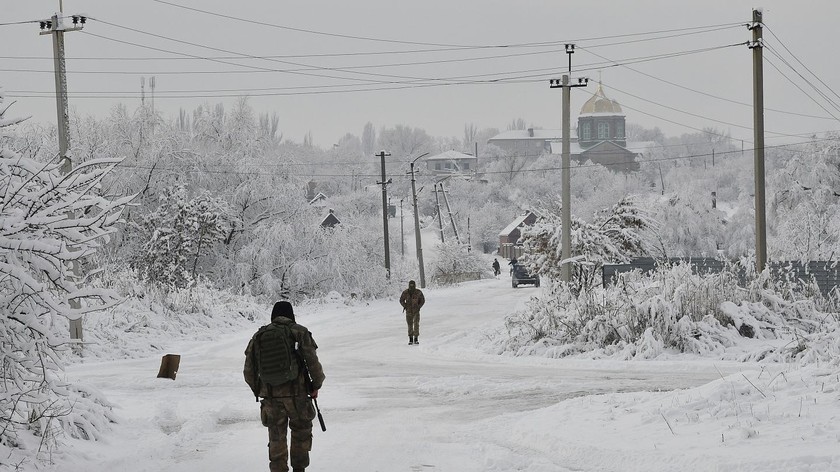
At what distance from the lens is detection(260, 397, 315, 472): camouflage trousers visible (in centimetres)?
935

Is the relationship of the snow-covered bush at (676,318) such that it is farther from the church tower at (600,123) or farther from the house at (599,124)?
the church tower at (600,123)

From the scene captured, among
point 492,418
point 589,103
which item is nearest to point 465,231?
point 589,103

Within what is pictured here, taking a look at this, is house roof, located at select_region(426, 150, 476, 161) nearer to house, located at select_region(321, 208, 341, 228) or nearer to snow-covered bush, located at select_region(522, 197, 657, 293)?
house, located at select_region(321, 208, 341, 228)

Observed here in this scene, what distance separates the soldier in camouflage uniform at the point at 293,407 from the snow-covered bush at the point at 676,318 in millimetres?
11281

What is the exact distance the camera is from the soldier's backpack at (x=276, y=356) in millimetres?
9227

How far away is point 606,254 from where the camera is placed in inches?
1505

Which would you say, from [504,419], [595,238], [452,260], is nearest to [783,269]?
[595,238]

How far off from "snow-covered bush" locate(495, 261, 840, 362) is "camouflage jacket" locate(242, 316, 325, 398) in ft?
37.0

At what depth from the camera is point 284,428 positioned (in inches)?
372

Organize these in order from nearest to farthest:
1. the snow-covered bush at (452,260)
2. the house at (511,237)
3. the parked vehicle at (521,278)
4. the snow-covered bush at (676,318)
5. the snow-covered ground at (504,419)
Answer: the snow-covered ground at (504,419), the snow-covered bush at (676,318), the parked vehicle at (521,278), the snow-covered bush at (452,260), the house at (511,237)

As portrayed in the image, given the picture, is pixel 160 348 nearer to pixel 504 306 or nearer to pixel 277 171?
pixel 504 306

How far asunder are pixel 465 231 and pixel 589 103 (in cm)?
7216

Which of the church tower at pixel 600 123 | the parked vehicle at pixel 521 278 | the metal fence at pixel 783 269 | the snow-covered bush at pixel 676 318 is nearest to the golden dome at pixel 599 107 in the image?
the church tower at pixel 600 123

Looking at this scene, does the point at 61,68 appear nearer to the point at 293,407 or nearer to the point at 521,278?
the point at 293,407
